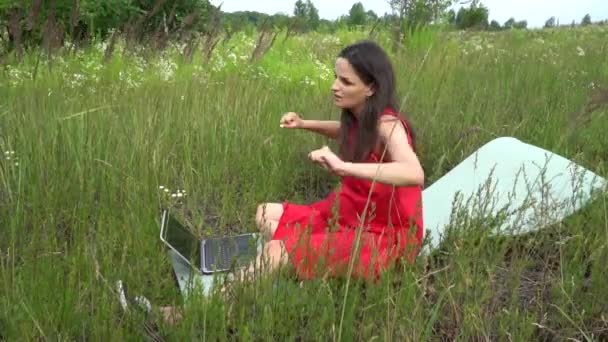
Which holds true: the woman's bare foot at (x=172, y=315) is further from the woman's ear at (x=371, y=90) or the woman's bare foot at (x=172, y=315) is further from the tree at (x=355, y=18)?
the tree at (x=355, y=18)

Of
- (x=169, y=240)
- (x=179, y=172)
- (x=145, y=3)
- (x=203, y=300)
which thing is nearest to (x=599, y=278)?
(x=203, y=300)

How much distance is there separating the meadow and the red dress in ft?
0.24

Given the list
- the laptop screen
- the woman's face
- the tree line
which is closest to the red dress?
the woman's face

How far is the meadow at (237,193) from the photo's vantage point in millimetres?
1683

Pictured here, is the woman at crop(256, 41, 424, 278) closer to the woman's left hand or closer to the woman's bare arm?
the woman's bare arm

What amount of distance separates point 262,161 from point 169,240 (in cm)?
110

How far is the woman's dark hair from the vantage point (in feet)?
8.26

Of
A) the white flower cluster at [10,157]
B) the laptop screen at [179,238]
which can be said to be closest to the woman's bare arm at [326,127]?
the laptop screen at [179,238]

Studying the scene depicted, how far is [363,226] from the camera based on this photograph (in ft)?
7.79

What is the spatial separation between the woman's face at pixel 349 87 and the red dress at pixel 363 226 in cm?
12

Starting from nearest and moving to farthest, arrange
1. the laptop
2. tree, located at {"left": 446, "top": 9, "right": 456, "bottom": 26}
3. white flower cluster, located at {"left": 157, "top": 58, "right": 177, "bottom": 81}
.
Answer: the laptop → white flower cluster, located at {"left": 157, "top": 58, "right": 177, "bottom": 81} → tree, located at {"left": 446, "top": 9, "right": 456, "bottom": 26}

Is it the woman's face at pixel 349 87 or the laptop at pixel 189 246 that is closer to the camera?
the laptop at pixel 189 246

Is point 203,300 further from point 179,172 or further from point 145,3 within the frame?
point 145,3

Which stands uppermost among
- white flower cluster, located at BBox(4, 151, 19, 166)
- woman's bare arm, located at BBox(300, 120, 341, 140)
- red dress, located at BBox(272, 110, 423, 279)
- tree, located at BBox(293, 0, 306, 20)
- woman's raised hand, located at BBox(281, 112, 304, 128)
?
tree, located at BBox(293, 0, 306, 20)
